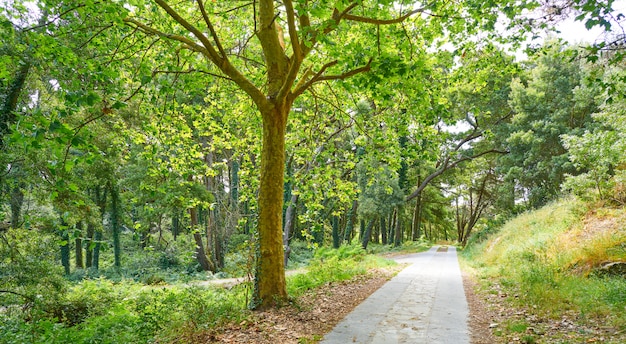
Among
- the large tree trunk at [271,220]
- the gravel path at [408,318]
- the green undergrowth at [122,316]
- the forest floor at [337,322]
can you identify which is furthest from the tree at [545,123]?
the large tree trunk at [271,220]

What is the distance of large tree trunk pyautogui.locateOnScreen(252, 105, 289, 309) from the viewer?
6.51 metres

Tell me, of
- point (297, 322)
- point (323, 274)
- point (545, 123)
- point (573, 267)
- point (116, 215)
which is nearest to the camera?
point (297, 322)

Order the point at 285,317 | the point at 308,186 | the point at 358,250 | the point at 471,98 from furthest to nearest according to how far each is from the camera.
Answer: the point at 471,98 → the point at 358,250 → the point at 308,186 → the point at 285,317

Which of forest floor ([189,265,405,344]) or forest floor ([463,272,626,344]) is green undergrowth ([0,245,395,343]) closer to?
forest floor ([189,265,405,344])

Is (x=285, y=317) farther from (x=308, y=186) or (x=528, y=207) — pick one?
(x=528, y=207)

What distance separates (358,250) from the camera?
56.3ft

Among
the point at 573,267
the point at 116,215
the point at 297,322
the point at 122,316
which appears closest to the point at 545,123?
the point at 573,267

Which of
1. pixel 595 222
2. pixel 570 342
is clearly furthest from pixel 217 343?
pixel 595 222

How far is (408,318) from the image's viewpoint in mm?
6465

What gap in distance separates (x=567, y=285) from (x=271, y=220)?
6344mm

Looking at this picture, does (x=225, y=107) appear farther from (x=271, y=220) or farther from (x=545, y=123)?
(x=545, y=123)

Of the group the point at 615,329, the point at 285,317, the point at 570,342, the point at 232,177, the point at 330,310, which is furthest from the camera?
the point at 232,177

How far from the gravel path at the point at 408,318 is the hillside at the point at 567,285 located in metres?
0.69

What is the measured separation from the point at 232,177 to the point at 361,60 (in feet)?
56.5
